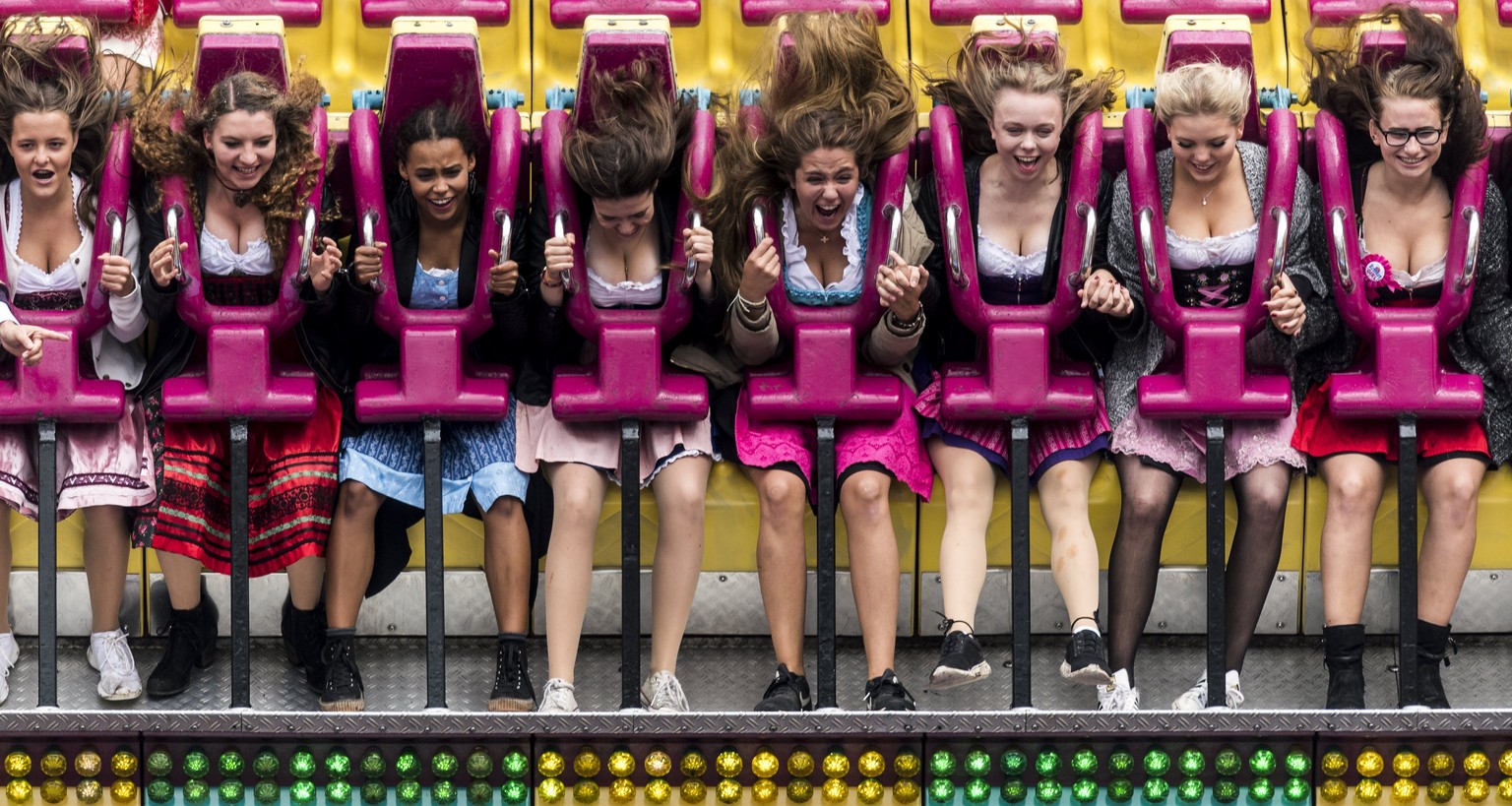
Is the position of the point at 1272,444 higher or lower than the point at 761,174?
lower

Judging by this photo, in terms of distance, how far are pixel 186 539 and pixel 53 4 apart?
3.79 ft

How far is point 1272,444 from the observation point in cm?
422

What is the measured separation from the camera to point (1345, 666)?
13.6 feet

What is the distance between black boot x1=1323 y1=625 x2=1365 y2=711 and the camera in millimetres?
4137

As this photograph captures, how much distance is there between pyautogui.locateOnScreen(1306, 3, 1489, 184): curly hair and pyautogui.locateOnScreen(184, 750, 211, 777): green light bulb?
222 cm

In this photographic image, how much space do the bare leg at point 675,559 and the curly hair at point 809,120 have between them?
13.8 inches

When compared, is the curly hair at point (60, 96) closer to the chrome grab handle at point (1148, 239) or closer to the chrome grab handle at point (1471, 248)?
the chrome grab handle at point (1148, 239)

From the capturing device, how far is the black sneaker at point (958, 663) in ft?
13.1

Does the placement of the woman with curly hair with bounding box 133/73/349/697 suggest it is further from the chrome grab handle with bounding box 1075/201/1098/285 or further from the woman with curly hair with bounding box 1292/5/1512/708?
the woman with curly hair with bounding box 1292/5/1512/708

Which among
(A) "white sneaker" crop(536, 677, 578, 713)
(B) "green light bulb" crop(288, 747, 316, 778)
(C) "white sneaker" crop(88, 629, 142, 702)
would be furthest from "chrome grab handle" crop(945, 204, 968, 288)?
(C) "white sneaker" crop(88, 629, 142, 702)

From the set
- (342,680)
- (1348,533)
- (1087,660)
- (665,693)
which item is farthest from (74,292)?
(1348,533)

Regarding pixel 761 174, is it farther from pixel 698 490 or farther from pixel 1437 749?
Result: pixel 1437 749

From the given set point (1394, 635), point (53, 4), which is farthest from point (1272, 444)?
point (53, 4)

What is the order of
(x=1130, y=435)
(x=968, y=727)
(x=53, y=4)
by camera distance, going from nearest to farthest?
1. (x=968, y=727)
2. (x=1130, y=435)
3. (x=53, y=4)
